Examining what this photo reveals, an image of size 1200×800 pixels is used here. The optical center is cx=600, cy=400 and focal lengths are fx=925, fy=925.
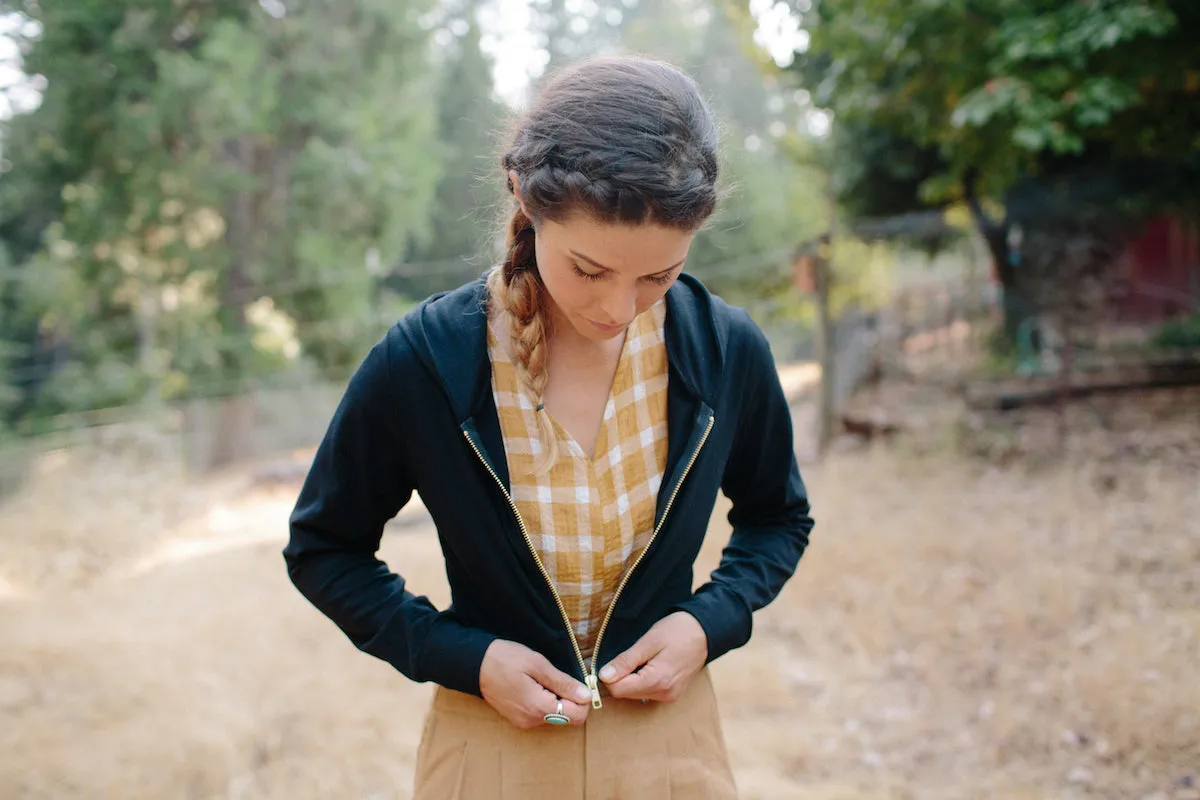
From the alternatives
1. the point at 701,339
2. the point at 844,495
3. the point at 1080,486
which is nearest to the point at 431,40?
the point at 844,495

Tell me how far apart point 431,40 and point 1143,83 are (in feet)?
35.0

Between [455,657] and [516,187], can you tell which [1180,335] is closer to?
[516,187]

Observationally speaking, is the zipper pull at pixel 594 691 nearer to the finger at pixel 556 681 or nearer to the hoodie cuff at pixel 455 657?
the finger at pixel 556 681

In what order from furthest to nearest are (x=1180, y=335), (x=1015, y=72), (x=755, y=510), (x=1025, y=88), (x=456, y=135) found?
1. (x=456, y=135)
2. (x=1180, y=335)
3. (x=1015, y=72)
4. (x=1025, y=88)
5. (x=755, y=510)

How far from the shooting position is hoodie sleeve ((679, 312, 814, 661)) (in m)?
1.29

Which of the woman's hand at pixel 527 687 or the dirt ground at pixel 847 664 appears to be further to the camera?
the dirt ground at pixel 847 664

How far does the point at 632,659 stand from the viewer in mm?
1196

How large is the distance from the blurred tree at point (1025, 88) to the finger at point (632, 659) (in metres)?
4.99

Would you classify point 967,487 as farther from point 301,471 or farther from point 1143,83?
point 301,471

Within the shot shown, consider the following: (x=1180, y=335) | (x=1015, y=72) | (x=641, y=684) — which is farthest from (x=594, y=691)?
(x=1180, y=335)

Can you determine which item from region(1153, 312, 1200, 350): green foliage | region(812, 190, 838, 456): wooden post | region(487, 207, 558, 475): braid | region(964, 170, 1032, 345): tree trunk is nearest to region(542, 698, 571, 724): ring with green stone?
region(487, 207, 558, 475): braid

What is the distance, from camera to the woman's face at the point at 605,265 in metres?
1.11

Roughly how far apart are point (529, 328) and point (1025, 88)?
513 cm

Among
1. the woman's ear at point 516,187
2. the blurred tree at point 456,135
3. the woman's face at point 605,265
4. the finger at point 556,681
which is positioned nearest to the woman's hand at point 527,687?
the finger at point 556,681
